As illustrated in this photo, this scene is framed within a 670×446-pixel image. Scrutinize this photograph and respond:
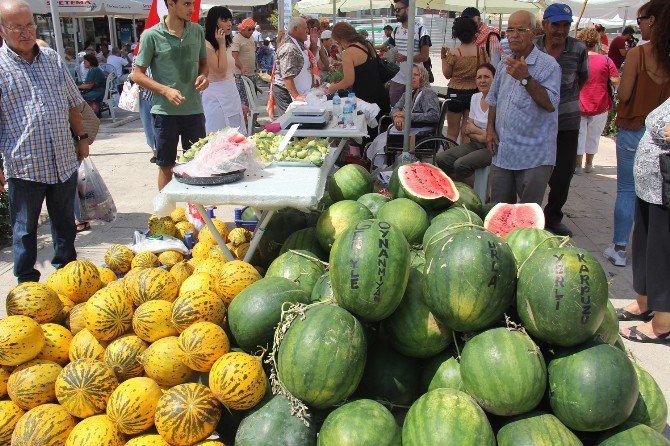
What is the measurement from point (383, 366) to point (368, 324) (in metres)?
0.20

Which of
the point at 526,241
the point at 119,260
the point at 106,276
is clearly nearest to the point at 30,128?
the point at 119,260

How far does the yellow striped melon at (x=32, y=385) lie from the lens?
256cm

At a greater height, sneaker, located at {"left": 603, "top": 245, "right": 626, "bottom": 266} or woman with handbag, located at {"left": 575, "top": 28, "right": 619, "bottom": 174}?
woman with handbag, located at {"left": 575, "top": 28, "right": 619, "bottom": 174}

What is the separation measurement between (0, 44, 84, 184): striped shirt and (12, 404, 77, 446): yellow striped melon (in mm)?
2402

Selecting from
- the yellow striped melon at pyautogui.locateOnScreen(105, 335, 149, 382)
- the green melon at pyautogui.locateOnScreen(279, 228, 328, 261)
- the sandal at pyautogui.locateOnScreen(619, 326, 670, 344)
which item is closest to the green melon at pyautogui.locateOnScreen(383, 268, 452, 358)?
the green melon at pyautogui.locateOnScreen(279, 228, 328, 261)

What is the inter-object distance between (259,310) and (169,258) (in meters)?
1.74

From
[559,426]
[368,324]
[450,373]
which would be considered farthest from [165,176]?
[559,426]

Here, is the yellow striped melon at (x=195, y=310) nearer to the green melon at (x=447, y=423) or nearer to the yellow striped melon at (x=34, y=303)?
the yellow striped melon at (x=34, y=303)

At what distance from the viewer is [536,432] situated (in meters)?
1.96

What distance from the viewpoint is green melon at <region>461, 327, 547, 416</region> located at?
2006 mm

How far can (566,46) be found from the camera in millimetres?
5500

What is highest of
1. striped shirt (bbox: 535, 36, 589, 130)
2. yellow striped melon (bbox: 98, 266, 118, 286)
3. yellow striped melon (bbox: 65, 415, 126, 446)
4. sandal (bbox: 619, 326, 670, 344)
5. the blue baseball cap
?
the blue baseball cap

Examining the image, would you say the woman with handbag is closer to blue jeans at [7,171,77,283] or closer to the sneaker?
the sneaker

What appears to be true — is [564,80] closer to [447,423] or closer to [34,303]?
[447,423]
